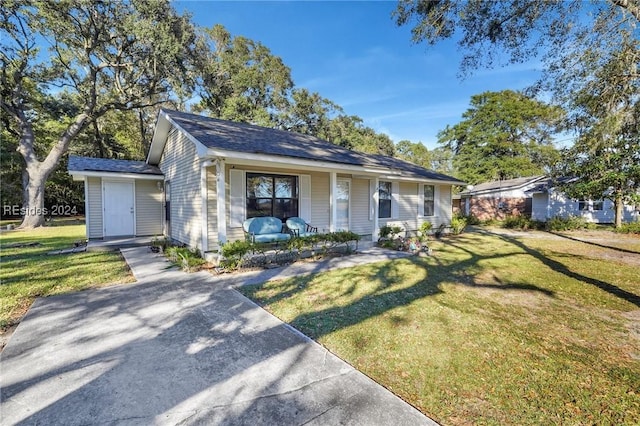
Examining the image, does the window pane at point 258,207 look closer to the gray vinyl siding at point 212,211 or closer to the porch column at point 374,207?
the gray vinyl siding at point 212,211

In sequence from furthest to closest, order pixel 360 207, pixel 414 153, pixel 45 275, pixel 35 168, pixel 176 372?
pixel 414 153, pixel 35 168, pixel 360 207, pixel 45 275, pixel 176 372

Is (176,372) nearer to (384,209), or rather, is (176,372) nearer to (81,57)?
(384,209)

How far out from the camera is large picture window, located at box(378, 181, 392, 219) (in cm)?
1192

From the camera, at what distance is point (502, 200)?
2286 cm

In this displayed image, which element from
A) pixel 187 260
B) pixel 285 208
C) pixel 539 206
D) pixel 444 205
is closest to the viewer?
pixel 187 260

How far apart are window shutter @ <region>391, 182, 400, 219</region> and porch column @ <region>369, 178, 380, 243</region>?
3.90 ft

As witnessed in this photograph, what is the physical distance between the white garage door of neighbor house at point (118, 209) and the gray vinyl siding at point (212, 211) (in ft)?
17.7

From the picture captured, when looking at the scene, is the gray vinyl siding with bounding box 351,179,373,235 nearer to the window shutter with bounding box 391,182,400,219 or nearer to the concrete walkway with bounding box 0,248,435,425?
the window shutter with bounding box 391,182,400,219

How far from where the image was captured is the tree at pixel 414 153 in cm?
4691

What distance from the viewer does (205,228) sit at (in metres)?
7.42

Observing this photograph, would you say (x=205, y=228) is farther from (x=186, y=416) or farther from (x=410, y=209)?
(x=410, y=209)

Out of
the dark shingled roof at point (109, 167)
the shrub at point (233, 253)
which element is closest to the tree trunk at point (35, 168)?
the dark shingled roof at point (109, 167)

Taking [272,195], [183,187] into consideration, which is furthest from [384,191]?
[183,187]

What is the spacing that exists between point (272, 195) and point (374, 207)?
4.32m
